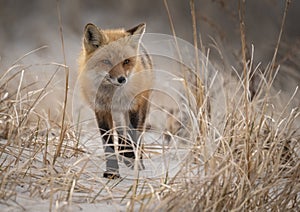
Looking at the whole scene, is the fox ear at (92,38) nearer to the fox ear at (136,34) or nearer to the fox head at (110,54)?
the fox head at (110,54)

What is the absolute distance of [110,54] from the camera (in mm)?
2627

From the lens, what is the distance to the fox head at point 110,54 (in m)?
2.60

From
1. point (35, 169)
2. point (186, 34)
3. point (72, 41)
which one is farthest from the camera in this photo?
point (186, 34)

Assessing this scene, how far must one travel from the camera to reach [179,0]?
23.9ft

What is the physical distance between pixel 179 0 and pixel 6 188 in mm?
5883

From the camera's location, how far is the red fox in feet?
8.56

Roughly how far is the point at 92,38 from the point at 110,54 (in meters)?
0.13

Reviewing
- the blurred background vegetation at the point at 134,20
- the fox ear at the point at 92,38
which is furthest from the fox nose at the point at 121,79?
the blurred background vegetation at the point at 134,20

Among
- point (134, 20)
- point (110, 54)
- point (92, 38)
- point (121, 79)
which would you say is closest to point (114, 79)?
point (121, 79)

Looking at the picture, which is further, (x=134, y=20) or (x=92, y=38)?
(x=134, y=20)

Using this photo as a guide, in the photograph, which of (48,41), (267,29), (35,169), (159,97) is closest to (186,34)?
(267,29)

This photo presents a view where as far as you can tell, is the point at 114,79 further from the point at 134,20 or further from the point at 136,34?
the point at 134,20

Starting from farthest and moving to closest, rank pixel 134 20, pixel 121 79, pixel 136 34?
pixel 134 20
pixel 136 34
pixel 121 79

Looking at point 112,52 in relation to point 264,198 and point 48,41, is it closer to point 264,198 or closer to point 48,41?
point 264,198
